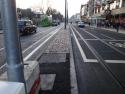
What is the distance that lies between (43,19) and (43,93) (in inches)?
2450

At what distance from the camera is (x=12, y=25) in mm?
3188

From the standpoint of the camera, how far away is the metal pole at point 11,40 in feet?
10.3

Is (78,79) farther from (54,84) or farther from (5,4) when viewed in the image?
(5,4)

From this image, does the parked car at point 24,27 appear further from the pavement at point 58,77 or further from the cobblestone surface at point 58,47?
the pavement at point 58,77

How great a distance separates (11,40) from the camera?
320cm

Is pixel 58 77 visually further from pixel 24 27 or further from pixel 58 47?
pixel 24 27

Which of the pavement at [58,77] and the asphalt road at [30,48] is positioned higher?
the pavement at [58,77]

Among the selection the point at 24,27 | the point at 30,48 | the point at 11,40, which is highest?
Answer: the point at 11,40

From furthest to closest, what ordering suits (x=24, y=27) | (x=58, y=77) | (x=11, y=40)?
1. (x=24, y=27)
2. (x=58, y=77)
3. (x=11, y=40)

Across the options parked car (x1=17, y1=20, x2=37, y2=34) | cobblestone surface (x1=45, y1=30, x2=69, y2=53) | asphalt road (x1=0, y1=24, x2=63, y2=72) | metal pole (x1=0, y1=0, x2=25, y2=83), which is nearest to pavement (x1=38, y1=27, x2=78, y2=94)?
asphalt road (x1=0, y1=24, x2=63, y2=72)

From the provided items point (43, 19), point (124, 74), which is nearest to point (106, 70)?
point (124, 74)

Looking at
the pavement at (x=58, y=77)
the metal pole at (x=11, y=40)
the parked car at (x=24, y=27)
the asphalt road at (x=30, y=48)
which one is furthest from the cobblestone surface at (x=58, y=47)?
the metal pole at (x=11, y=40)

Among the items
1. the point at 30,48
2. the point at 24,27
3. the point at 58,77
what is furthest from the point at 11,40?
the point at 24,27

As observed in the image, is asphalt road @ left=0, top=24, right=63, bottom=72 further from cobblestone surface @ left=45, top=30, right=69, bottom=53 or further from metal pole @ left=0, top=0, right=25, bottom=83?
metal pole @ left=0, top=0, right=25, bottom=83
